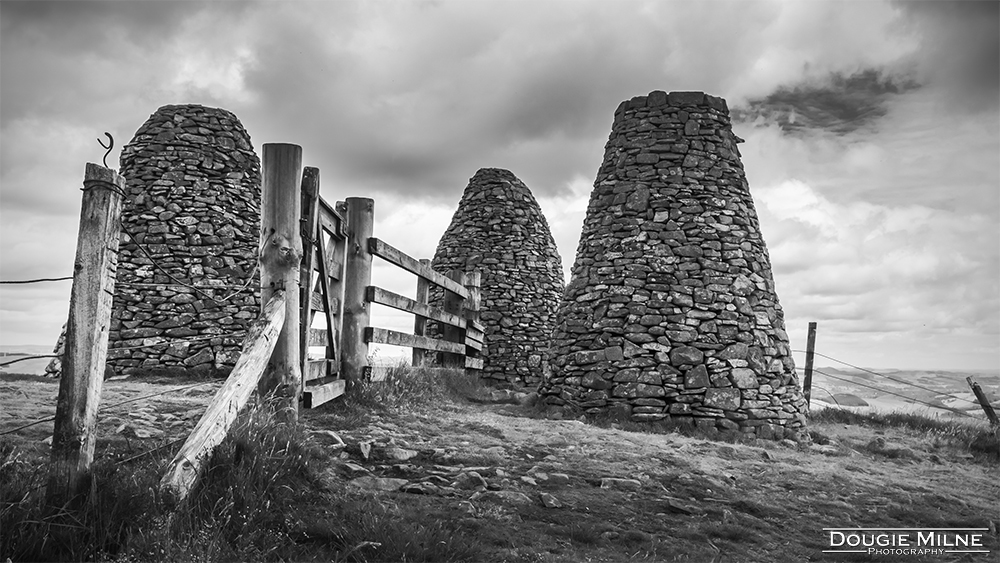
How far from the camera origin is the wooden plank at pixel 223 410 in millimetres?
3596

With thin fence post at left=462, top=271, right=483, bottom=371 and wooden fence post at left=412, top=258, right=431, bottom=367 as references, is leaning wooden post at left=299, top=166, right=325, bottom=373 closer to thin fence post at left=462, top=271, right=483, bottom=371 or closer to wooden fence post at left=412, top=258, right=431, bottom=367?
wooden fence post at left=412, top=258, right=431, bottom=367

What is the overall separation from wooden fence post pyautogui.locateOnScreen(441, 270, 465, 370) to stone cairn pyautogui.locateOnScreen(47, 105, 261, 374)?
3.69 metres

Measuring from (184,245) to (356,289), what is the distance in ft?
19.8

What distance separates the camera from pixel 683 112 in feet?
34.7

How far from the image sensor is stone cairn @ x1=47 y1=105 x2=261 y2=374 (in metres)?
12.4

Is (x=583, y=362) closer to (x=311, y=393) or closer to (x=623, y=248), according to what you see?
(x=623, y=248)

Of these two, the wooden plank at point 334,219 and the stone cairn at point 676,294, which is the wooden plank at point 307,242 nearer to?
the wooden plank at point 334,219

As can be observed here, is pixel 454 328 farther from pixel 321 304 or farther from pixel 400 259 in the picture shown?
pixel 321 304

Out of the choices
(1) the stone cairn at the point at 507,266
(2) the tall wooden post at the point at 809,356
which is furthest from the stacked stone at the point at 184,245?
(2) the tall wooden post at the point at 809,356

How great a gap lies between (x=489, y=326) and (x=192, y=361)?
663 cm

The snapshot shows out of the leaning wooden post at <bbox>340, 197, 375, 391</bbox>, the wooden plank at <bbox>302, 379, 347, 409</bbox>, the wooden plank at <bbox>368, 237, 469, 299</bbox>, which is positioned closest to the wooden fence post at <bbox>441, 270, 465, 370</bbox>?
the wooden plank at <bbox>368, 237, 469, 299</bbox>

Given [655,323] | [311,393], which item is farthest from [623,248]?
[311,393]

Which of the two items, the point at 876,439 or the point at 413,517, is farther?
the point at 876,439

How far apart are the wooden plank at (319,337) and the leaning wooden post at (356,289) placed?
517mm
